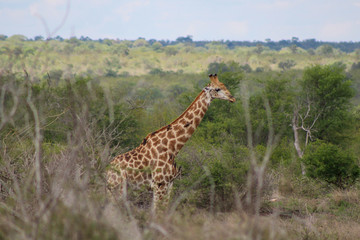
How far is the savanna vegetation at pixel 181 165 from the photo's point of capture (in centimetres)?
314

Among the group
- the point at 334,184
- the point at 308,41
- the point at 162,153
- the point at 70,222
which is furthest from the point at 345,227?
the point at 308,41

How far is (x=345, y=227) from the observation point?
6.27 meters

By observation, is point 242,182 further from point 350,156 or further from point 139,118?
point 139,118

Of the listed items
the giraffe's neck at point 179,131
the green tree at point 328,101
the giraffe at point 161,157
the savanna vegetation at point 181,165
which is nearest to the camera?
the savanna vegetation at point 181,165

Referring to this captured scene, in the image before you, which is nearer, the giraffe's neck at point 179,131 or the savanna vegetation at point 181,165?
the savanna vegetation at point 181,165

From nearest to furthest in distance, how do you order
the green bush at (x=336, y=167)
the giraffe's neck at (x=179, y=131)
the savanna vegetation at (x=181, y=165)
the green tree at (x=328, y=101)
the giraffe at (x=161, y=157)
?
the savanna vegetation at (x=181, y=165), the giraffe at (x=161, y=157), the giraffe's neck at (x=179, y=131), the green bush at (x=336, y=167), the green tree at (x=328, y=101)

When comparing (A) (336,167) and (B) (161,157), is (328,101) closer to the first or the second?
(A) (336,167)

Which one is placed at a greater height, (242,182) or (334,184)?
(242,182)

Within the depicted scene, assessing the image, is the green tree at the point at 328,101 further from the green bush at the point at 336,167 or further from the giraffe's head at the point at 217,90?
the giraffe's head at the point at 217,90

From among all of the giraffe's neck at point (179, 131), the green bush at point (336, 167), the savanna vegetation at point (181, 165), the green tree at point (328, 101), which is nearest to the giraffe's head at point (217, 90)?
the giraffe's neck at point (179, 131)

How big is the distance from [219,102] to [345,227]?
13.9 meters

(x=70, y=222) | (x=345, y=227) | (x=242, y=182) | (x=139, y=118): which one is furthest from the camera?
(x=139, y=118)

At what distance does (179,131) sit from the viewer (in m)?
6.43

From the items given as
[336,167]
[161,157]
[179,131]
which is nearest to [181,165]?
[179,131]
